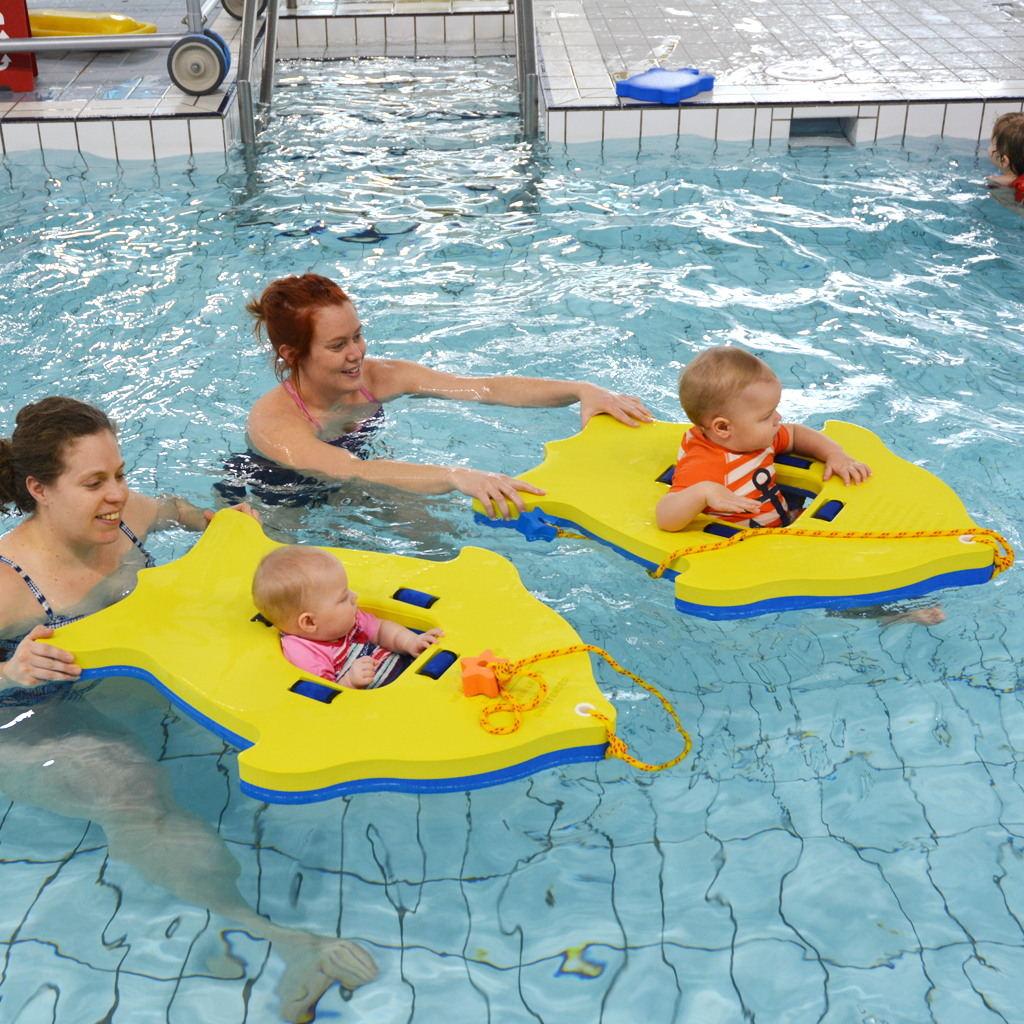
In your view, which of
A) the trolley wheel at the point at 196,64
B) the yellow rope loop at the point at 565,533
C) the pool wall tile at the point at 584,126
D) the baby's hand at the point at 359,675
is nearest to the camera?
the baby's hand at the point at 359,675

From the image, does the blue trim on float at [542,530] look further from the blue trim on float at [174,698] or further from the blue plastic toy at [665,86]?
the blue plastic toy at [665,86]

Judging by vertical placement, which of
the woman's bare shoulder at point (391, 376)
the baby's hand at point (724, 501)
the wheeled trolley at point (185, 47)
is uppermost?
the wheeled trolley at point (185, 47)

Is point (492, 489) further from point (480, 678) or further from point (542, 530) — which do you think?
point (480, 678)

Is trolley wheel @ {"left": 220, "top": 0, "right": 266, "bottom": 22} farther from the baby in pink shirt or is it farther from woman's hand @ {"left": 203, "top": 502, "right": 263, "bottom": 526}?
the baby in pink shirt

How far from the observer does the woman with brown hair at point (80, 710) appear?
229cm

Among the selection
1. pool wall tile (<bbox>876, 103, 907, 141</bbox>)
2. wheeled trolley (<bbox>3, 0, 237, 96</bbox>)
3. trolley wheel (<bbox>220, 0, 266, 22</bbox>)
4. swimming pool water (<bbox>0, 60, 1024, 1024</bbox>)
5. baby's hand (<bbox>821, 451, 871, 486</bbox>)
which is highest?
trolley wheel (<bbox>220, 0, 266, 22</bbox>)

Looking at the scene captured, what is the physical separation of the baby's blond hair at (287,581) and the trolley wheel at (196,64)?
5736 millimetres

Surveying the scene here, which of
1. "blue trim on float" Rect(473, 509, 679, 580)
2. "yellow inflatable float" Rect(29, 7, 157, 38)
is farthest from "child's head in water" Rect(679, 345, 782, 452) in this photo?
"yellow inflatable float" Rect(29, 7, 157, 38)

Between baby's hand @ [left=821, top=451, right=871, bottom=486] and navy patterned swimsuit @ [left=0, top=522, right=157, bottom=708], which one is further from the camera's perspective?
baby's hand @ [left=821, top=451, right=871, bottom=486]

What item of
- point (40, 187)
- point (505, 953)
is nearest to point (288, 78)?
point (40, 187)

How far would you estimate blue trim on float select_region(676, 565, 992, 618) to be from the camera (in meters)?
2.79

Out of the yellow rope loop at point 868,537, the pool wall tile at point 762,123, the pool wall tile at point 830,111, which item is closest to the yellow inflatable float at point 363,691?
the yellow rope loop at point 868,537

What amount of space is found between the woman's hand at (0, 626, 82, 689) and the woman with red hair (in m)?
1.05

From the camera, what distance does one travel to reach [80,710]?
276 centimetres
